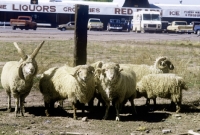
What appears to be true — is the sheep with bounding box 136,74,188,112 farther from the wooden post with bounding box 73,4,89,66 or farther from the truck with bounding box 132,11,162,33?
the truck with bounding box 132,11,162,33

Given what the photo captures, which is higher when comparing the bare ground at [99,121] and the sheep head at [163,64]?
the sheep head at [163,64]

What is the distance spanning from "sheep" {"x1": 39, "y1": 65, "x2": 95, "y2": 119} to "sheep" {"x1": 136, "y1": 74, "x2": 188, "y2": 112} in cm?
168

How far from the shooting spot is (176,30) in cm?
6462

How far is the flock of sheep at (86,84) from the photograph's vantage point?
1032cm

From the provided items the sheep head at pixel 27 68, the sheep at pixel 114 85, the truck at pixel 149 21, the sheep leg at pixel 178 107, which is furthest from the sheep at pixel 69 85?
the truck at pixel 149 21

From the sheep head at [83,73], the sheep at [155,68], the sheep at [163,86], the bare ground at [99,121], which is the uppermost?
the sheep head at [83,73]

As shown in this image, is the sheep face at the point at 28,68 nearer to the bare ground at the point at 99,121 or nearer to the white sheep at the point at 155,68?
the bare ground at the point at 99,121

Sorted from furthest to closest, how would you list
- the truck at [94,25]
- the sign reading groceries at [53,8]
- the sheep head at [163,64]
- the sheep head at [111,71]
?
the sign reading groceries at [53,8] → the truck at [94,25] → the sheep head at [163,64] → the sheep head at [111,71]

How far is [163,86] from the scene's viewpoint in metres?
11.2

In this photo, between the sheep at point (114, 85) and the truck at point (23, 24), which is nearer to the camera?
the sheep at point (114, 85)

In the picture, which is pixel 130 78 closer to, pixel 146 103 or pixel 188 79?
pixel 146 103

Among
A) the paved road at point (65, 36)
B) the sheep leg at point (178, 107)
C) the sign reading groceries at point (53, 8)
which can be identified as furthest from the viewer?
the sign reading groceries at point (53, 8)

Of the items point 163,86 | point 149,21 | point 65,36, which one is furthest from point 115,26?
point 163,86

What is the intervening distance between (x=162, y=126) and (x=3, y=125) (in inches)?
128
